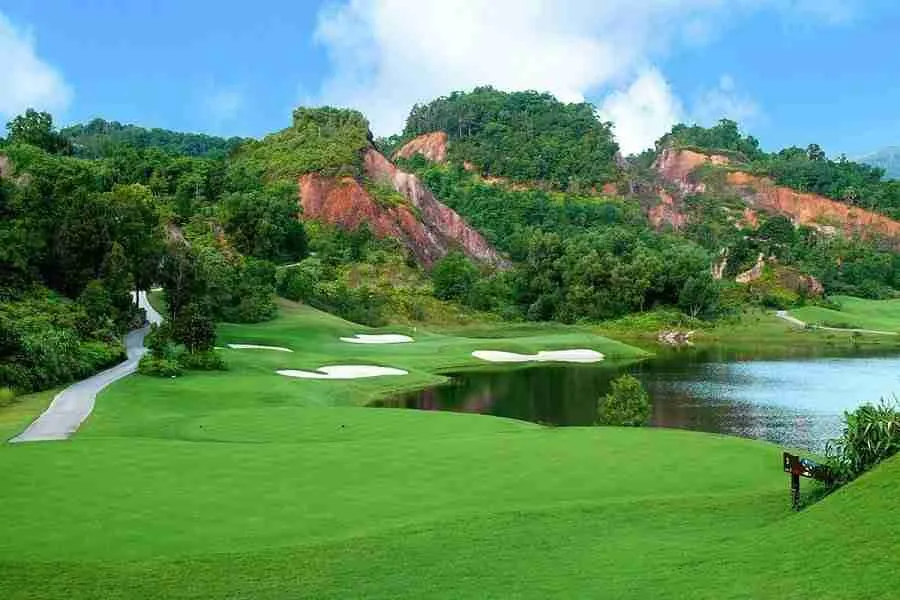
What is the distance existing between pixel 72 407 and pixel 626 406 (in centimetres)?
1813

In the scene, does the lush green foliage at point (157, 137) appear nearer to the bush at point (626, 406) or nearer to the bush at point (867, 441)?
the bush at point (626, 406)

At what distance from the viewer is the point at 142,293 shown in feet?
212

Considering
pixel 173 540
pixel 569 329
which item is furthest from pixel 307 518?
pixel 569 329

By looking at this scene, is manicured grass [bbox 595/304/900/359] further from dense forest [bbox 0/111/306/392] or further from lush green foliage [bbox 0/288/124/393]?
lush green foliage [bbox 0/288/124/393]

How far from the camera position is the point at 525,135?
165 metres

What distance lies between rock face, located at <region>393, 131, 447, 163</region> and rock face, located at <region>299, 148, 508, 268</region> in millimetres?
46726

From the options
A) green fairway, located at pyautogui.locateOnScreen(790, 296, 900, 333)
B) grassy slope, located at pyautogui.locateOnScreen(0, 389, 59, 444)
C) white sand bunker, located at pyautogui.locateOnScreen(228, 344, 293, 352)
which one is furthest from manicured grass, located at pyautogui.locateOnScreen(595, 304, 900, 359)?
grassy slope, located at pyautogui.locateOnScreen(0, 389, 59, 444)

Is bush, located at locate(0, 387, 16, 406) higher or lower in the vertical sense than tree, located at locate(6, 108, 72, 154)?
lower

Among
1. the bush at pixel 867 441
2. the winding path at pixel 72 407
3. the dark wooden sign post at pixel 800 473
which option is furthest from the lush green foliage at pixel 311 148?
the bush at pixel 867 441

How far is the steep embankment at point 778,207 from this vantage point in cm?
14725

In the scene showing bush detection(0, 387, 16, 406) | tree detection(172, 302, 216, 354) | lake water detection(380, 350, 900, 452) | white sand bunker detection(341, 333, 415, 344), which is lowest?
lake water detection(380, 350, 900, 452)

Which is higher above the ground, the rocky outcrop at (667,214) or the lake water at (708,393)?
the rocky outcrop at (667,214)

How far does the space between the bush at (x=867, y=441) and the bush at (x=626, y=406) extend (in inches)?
569

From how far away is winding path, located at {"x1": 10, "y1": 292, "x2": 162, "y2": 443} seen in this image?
23.1m
